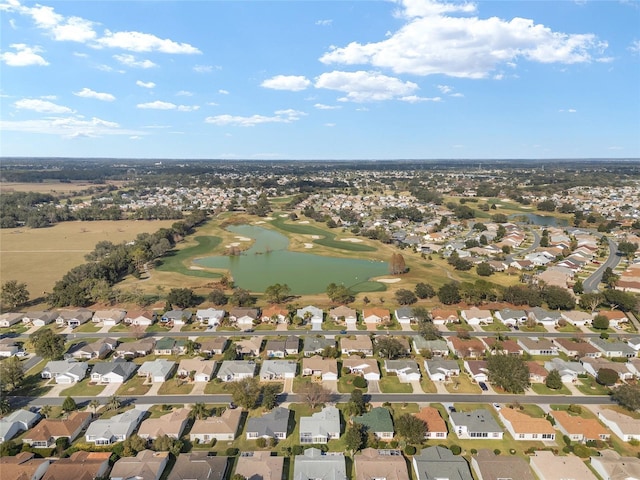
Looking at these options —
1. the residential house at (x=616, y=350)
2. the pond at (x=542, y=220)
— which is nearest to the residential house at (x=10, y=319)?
the residential house at (x=616, y=350)

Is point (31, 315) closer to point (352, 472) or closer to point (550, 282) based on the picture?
point (352, 472)

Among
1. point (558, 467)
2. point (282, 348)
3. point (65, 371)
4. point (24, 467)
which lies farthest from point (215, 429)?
point (558, 467)

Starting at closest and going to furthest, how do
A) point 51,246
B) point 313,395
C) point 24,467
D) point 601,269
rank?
point 24,467 → point 313,395 → point 601,269 → point 51,246

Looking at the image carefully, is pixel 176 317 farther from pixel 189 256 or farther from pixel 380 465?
pixel 189 256

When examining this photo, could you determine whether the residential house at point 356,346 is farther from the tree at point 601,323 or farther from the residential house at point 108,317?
the residential house at point 108,317

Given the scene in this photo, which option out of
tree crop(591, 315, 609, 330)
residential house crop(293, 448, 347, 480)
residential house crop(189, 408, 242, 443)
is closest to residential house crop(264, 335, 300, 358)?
residential house crop(189, 408, 242, 443)

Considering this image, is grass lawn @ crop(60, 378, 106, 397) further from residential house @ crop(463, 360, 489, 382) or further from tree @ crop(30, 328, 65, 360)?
residential house @ crop(463, 360, 489, 382)
